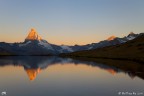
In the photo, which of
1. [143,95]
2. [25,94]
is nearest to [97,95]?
[143,95]

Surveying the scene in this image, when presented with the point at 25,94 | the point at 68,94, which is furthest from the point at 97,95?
the point at 25,94

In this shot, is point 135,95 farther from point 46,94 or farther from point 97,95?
point 46,94

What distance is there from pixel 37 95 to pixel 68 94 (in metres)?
3.88

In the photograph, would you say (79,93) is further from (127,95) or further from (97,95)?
(127,95)

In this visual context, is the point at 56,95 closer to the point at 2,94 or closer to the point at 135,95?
the point at 2,94

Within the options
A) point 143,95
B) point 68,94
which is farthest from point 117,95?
point 68,94

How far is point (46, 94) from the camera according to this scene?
108 feet

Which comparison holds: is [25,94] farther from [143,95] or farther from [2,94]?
[143,95]

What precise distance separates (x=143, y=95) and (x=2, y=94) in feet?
56.5

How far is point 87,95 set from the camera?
107 feet

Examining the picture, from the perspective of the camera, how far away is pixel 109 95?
108 feet

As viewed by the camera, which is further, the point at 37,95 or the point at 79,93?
the point at 79,93

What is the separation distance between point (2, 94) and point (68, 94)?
7956 mm

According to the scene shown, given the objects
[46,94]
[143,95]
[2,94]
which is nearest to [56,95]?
[46,94]
